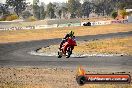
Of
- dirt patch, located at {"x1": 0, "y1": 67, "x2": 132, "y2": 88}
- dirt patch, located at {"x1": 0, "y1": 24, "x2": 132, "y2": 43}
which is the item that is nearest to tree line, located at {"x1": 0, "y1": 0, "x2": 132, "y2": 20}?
dirt patch, located at {"x1": 0, "y1": 24, "x2": 132, "y2": 43}

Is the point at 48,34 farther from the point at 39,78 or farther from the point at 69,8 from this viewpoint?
the point at 69,8

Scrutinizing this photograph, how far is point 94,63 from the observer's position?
1905cm

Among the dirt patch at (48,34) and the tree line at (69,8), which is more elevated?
the tree line at (69,8)

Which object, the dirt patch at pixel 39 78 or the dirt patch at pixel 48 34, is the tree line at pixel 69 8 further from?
the dirt patch at pixel 39 78

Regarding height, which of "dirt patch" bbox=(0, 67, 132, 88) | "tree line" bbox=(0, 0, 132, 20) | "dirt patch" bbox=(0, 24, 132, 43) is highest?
"tree line" bbox=(0, 0, 132, 20)

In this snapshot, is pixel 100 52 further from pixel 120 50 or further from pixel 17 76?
pixel 17 76

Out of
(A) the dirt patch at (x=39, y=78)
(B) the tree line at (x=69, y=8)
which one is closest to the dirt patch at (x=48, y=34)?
(A) the dirt patch at (x=39, y=78)

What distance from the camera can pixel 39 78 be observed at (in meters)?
15.7

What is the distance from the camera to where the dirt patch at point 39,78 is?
46.1ft

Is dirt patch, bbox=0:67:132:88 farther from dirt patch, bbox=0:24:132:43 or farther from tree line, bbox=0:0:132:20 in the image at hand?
tree line, bbox=0:0:132:20

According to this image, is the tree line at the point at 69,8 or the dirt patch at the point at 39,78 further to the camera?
the tree line at the point at 69,8

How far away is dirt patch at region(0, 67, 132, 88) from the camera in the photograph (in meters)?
14.0

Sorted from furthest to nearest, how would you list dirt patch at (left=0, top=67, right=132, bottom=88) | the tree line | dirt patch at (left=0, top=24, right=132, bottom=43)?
the tree line → dirt patch at (left=0, top=24, right=132, bottom=43) → dirt patch at (left=0, top=67, right=132, bottom=88)

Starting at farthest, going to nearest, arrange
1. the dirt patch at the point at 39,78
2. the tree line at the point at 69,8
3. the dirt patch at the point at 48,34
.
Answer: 1. the tree line at the point at 69,8
2. the dirt patch at the point at 48,34
3. the dirt patch at the point at 39,78
